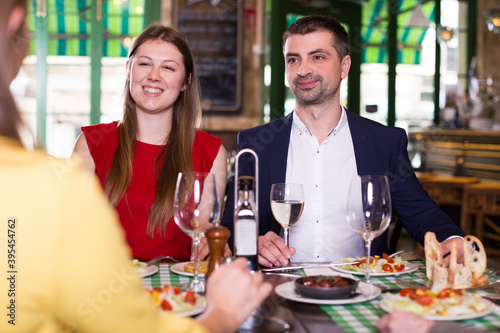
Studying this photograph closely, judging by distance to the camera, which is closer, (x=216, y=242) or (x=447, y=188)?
(x=216, y=242)

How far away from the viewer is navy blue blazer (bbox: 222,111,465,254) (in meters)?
2.08

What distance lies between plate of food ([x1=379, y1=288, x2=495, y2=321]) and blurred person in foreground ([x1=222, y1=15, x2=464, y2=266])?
0.77 metres

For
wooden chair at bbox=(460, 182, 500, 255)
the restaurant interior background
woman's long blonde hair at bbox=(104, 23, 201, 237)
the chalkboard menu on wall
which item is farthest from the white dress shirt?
the chalkboard menu on wall

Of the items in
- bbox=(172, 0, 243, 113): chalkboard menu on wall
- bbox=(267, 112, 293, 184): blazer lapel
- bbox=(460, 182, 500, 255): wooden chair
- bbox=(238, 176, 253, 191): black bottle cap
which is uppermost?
bbox=(172, 0, 243, 113): chalkboard menu on wall

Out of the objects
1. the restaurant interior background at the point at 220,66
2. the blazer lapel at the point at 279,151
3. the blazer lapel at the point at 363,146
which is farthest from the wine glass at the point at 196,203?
the restaurant interior background at the point at 220,66

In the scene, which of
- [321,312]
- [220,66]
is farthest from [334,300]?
[220,66]

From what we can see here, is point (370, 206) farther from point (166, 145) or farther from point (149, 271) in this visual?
point (166, 145)

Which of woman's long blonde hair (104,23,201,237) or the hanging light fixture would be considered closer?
woman's long blonde hair (104,23,201,237)

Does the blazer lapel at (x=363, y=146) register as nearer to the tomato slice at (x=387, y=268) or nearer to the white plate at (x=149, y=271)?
the tomato slice at (x=387, y=268)

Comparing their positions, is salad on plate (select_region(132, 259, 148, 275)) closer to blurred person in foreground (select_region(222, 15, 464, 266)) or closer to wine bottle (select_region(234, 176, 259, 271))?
wine bottle (select_region(234, 176, 259, 271))

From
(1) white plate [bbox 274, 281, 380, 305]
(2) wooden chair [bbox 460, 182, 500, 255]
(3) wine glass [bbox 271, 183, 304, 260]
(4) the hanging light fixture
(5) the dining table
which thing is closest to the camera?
(5) the dining table

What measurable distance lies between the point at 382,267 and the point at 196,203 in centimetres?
55

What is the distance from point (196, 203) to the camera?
1.23 meters

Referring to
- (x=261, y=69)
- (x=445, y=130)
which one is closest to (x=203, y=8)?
(x=261, y=69)
